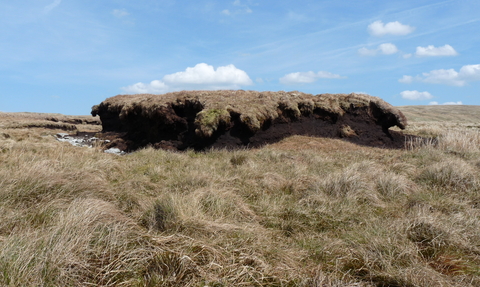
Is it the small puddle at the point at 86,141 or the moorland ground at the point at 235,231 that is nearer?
the moorland ground at the point at 235,231

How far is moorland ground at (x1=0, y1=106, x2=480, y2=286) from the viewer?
2.73 meters

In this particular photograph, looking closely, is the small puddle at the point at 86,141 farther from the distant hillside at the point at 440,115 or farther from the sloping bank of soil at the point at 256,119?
the distant hillside at the point at 440,115

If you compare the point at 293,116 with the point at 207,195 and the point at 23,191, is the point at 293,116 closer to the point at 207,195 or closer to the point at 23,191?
the point at 207,195

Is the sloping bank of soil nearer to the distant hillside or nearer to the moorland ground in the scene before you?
the moorland ground

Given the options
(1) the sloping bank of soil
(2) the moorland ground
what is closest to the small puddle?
(1) the sloping bank of soil

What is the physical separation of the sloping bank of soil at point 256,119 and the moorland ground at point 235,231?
241 inches

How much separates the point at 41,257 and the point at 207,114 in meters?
9.94

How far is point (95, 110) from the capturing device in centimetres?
2377

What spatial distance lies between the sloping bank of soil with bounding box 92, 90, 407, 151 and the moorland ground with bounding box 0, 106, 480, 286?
6120 millimetres

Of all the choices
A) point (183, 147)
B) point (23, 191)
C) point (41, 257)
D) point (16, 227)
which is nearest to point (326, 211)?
point (41, 257)

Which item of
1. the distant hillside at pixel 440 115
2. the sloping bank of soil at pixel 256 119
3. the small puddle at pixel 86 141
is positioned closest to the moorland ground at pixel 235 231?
the sloping bank of soil at pixel 256 119

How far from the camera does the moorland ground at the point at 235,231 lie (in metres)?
2.73

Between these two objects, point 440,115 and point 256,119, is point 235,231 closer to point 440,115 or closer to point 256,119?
point 256,119

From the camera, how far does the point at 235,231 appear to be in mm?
3629
